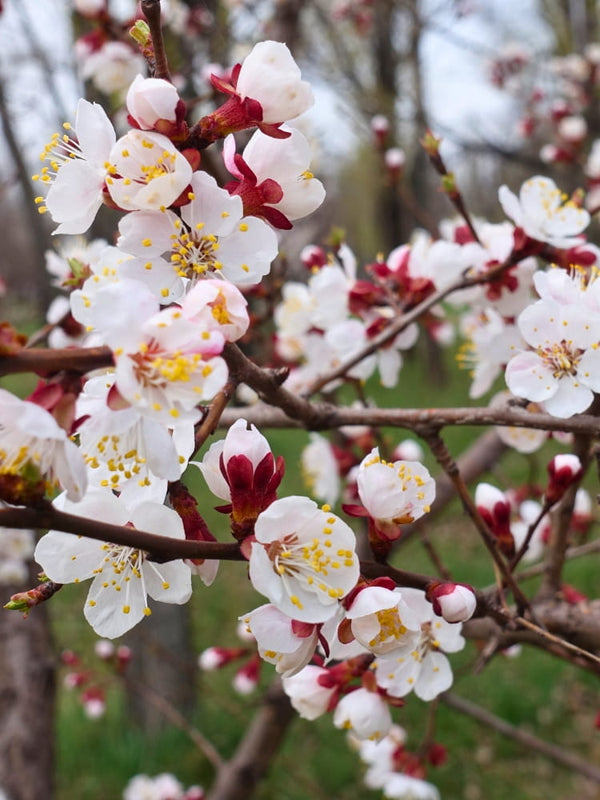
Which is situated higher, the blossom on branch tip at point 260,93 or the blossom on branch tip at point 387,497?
the blossom on branch tip at point 260,93

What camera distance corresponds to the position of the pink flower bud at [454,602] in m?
0.80

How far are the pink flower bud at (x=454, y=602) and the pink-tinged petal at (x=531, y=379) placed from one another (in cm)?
31

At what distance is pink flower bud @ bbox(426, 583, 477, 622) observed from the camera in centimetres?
80

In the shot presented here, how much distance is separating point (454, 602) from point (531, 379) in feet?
1.19

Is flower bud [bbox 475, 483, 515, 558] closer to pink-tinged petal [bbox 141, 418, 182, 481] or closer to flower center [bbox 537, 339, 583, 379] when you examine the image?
flower center [bbox 537, 339, 583, 379]

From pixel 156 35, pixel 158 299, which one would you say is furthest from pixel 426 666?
pixel 156 35

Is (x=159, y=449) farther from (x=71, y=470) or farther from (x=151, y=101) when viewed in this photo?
(x=151, y=101)

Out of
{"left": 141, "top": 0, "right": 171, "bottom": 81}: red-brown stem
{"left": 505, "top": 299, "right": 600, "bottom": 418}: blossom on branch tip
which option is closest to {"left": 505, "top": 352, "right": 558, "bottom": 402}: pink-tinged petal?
{"left": 505, "top": 299, "right": 600, "bottom": 418}: blossom on branch tip

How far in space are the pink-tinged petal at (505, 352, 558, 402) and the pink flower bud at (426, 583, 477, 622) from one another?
0.31 m

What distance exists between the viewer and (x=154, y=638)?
351cm

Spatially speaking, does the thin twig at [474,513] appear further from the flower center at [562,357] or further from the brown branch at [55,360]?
the brown branch at [55,360]

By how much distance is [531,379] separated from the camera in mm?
1019

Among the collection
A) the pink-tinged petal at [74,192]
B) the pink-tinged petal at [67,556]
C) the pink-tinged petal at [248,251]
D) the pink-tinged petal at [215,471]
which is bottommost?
the pink-tinged petal at [67,556]

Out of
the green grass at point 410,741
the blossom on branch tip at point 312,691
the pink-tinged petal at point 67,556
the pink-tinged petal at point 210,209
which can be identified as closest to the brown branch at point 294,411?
the pink-tinged petal at point 210,209
